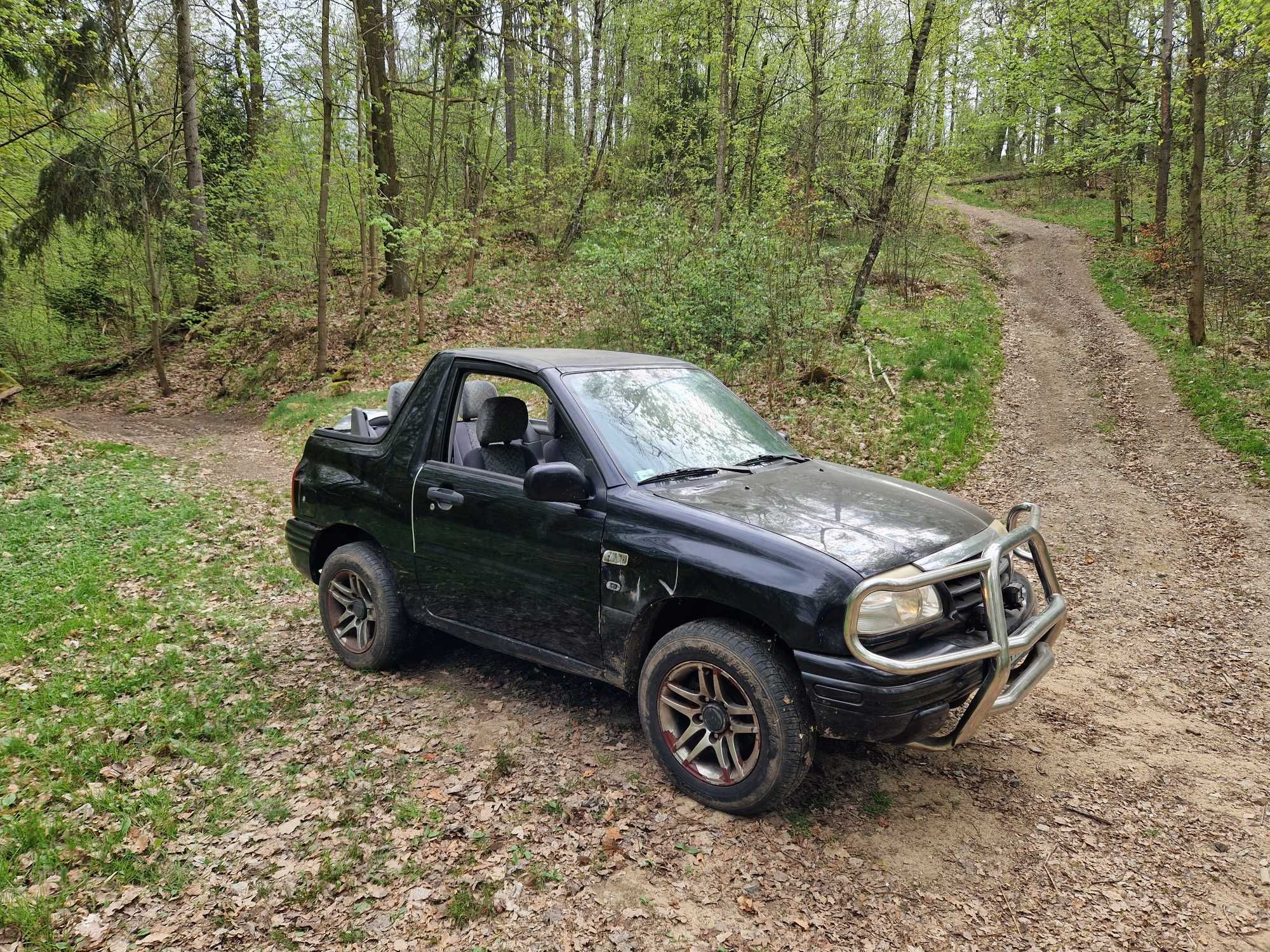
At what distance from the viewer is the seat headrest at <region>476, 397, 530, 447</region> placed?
4.16 meters

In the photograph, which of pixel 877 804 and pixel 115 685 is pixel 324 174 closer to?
pixel 115 685

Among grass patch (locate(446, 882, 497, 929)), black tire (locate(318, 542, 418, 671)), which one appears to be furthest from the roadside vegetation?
grass patch (locate(446, 882, 497, 929))

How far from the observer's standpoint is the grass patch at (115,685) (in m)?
3.14

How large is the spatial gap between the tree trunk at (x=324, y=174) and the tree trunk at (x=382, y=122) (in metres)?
0.95

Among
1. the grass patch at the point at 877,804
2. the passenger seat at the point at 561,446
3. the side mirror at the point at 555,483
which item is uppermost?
the passenger seat at the point at 561,446

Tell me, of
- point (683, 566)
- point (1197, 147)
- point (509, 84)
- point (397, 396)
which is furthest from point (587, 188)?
point (683, 566)

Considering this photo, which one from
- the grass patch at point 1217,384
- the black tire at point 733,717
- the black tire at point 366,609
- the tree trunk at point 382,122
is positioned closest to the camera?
the black tire at point 733,717

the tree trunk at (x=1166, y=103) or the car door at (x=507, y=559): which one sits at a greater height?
the tree trunk at (x=1166, y=103)

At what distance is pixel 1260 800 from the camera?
341cm

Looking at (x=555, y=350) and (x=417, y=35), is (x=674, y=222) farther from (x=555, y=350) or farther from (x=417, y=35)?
(x=417, y=35)

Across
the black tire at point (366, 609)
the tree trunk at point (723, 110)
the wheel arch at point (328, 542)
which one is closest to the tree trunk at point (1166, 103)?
the tree trunk at point (723, 110)

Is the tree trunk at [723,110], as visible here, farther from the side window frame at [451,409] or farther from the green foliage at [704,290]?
the side window frame at [451,409]

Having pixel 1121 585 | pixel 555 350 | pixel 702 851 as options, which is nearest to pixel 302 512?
pixel 555 350

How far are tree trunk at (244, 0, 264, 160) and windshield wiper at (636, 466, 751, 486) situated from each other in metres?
15.1
